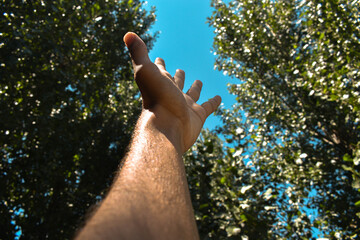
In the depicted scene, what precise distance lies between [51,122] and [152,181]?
188 inches

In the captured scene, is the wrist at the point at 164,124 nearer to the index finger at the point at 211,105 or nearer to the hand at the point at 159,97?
the hand at the point at 159,97

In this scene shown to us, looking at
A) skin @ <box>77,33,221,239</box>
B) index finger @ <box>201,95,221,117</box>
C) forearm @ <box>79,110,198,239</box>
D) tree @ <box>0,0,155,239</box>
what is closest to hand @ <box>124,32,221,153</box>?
skin @ <box>77,33,221,239</box>

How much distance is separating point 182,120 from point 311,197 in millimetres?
4820

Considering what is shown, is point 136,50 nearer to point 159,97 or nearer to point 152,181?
point 159,97

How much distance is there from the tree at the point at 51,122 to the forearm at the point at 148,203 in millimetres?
3631

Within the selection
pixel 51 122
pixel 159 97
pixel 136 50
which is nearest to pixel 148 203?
pixel 159 97

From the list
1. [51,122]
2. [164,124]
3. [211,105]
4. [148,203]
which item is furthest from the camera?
[51,122]

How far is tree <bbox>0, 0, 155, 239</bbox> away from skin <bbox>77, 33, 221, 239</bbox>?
3.38 m

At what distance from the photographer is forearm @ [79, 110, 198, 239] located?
45 centimetres

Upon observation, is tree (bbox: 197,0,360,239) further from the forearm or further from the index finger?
the forearm

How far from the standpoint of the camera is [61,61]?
185 inches

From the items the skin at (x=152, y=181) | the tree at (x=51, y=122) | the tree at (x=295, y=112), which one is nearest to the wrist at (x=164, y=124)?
the skin at (x=152, y=181)

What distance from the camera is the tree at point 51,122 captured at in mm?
4184

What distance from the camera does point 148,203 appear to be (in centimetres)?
54
